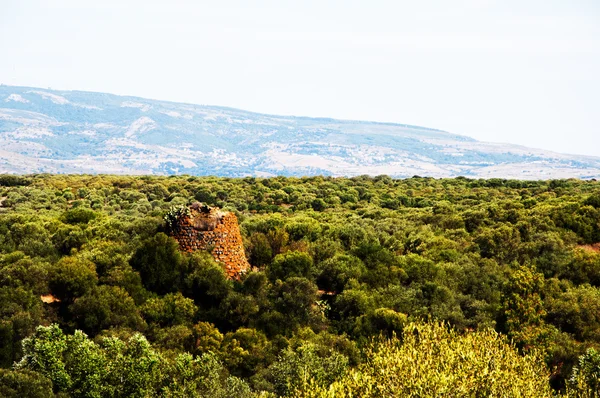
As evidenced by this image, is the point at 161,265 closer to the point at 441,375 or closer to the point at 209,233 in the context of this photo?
the point at 209,233

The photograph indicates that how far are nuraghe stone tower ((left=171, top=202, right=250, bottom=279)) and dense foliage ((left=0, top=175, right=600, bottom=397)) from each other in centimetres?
98

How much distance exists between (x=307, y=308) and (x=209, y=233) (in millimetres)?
6401

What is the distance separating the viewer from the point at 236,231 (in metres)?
35.5

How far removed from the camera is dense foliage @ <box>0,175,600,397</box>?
23.4 metres

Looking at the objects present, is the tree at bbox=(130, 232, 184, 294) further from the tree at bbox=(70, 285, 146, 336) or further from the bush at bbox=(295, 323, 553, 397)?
the bush at bbox=(295, 323, 553, 397)

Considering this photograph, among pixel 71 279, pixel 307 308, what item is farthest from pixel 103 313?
pixel 307 308

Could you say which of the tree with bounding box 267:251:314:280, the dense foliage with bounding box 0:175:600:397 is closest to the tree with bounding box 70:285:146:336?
the dense foliage with bounding box 0:175:600:397

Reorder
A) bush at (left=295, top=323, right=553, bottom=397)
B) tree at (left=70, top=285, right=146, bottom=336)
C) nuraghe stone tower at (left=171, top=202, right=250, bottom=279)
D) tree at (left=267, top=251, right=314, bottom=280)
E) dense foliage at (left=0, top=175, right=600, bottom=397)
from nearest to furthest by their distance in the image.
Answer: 1. bush at (left=295, top=323, right=553, bottom=397)
2. dense foliage at (left=0, top=175, right=600, bottom=397)
3. tree at (left=70, top=285, right=146, bottom=336)
4. nuraghe stone tower at (left=171, top=202, right=250, bottom=279)
5. tree at (left=267, top=251, right=314, bottom=280)

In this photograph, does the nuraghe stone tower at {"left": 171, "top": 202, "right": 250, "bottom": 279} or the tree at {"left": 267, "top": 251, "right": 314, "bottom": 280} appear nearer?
the nuraghe stone tower at {"left": 171, "top": 202, "right": 250, "bottom": 279}

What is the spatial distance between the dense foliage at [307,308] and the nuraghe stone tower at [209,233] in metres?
0.98

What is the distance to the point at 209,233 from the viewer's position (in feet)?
113

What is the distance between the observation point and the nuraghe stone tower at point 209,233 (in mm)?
34438

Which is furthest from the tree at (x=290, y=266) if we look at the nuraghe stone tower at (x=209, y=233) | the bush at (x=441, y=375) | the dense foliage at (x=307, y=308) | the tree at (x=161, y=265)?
the bush at (x=441, y=375)

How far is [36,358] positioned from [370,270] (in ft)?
65.5
